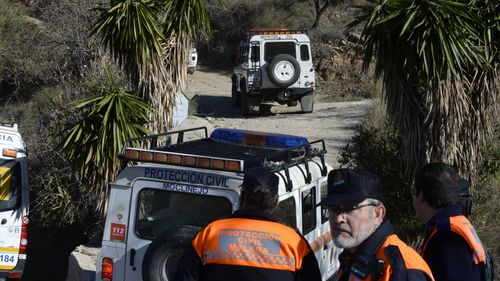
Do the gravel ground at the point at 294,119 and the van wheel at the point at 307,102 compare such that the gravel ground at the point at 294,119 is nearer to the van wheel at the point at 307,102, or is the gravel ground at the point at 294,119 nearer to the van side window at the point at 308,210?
the van wheel at the point at 307,102

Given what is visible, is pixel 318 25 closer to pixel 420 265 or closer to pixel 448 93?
pixel 448 93

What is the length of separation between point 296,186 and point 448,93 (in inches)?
94.6

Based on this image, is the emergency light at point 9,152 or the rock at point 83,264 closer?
the rock at point 83,264

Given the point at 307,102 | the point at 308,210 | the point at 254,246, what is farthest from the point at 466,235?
the point at 307,102

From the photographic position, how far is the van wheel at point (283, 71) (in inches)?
756

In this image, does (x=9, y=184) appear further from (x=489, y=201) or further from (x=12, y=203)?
(x=489, y=201)

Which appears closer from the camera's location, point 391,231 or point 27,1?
point 391,231

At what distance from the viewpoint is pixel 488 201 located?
28.3ft

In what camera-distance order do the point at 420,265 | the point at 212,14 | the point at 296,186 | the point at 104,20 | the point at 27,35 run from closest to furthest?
the point at 420,265 → the point at 296,186 → the point at 104,20 → the point at 27,35 → the point at 212,14

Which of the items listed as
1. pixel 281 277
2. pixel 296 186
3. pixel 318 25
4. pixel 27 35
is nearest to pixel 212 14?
pixel 318 25

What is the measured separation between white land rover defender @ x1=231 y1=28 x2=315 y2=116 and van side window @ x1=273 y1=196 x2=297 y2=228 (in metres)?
13.3

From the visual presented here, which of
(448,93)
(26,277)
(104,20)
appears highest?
(104,20)

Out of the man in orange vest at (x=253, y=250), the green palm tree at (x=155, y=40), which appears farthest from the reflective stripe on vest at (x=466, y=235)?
the green palm tree at (x=155, y=40)

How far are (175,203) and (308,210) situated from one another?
1.12m
